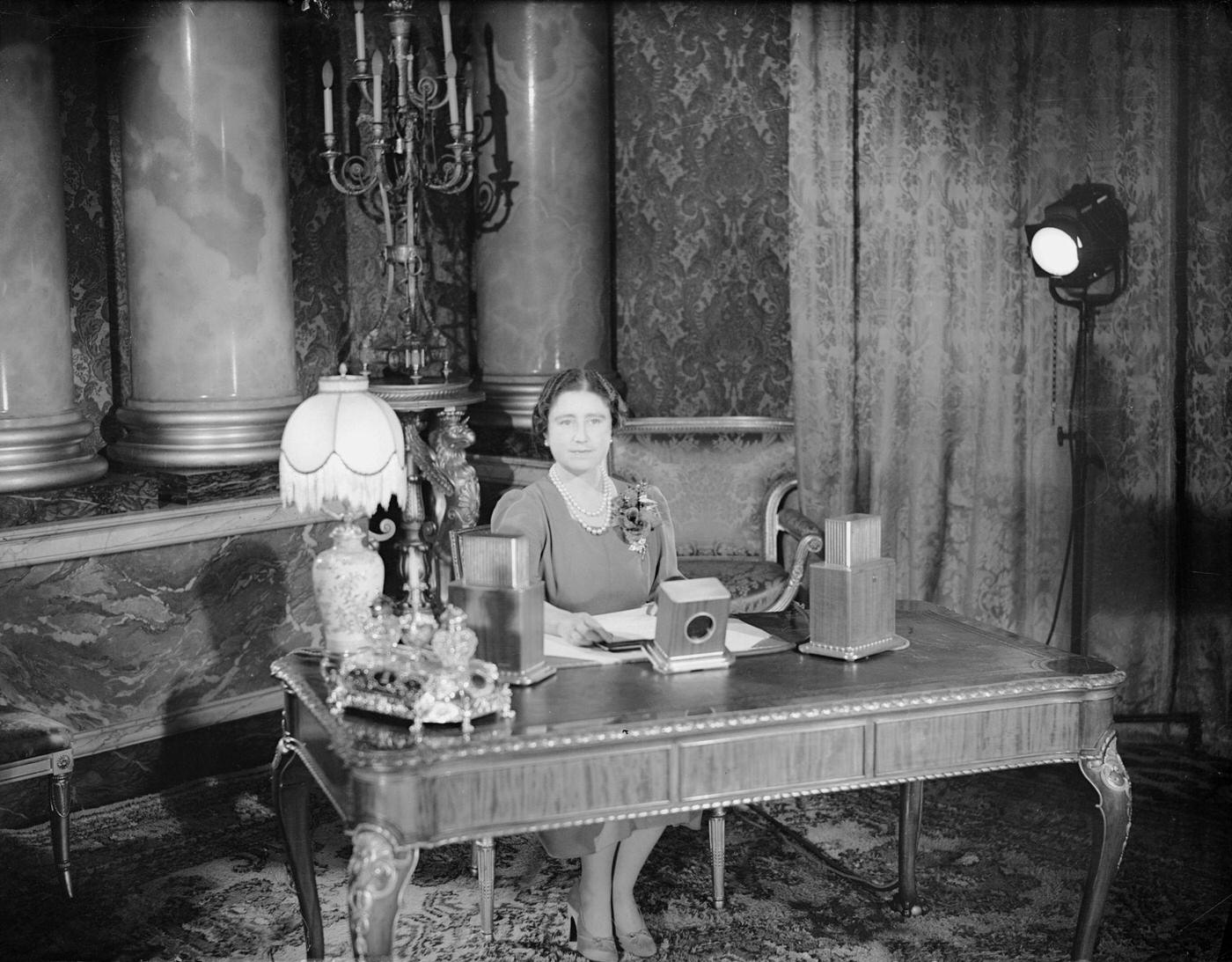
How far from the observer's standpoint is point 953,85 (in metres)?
5.44

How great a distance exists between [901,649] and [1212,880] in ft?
5.40

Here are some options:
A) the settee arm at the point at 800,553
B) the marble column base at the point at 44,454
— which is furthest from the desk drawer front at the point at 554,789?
the marble column base at the point at 44,454

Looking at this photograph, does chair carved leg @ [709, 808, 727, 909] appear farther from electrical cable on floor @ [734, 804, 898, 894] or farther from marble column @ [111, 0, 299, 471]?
marble column @ [111, 0, 299, 471]

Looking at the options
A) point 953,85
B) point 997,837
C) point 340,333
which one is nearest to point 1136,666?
point 997,837

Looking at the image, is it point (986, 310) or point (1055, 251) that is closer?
point (1055, 251)

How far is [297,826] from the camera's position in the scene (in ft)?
10.1

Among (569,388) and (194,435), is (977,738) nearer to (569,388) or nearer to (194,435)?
(569,388)

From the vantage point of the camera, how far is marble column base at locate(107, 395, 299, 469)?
4719mm

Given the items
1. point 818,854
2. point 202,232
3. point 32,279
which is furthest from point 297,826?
point 202,232

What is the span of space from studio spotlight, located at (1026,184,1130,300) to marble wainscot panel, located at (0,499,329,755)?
111 inches

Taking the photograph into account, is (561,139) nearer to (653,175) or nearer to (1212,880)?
(653,175)

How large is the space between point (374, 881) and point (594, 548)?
1.20 meters

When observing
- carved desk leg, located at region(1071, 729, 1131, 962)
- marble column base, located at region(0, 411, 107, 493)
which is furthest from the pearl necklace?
marble column base, located at region(0, 411, 107, 493)

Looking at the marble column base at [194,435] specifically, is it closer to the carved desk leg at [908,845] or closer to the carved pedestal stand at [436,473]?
the carved pedestal stand at [436,473]
